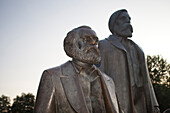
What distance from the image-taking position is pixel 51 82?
9.86 feet

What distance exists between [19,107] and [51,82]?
60.3m

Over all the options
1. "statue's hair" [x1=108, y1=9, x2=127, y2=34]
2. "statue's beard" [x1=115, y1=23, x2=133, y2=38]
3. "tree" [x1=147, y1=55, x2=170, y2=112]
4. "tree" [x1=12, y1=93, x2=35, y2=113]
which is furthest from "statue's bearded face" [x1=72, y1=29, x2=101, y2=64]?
"tree" [x1=12, y1=93, x2=35, y2=113]

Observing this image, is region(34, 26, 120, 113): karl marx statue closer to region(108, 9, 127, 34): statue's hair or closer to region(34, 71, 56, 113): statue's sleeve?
region(34, 71, 56, 113): statue's sleeve

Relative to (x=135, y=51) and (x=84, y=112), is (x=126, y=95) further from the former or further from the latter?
(x=84, y=112)

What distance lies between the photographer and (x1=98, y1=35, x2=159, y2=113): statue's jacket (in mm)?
6070

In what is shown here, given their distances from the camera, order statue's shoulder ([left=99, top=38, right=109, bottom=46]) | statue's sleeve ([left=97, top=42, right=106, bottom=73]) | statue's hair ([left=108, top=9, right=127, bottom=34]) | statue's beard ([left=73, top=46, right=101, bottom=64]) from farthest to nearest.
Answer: statue's hair ([left=108, top=9, right=127, bottom=34]) < statue's shoulder ([left=99, top=38, right=109, bottom=46]) < statue's sleeve ([left=97, top=42, right=106, bottom=73]) < statue's beard ([left=73, top=46, right=101, bottom=64])

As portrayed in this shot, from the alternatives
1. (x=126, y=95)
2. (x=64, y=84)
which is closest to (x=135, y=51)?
(x=126, y=95)

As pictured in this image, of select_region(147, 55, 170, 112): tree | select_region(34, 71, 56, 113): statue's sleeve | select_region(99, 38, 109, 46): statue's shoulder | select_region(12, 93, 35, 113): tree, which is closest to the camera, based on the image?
select_region(34, 71, 56, 113): statue's sleeve

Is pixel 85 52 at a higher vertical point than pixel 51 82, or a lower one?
higher

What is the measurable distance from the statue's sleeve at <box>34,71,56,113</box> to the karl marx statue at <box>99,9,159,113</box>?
10.7 ft

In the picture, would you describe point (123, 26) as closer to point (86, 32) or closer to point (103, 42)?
point (103, 42)

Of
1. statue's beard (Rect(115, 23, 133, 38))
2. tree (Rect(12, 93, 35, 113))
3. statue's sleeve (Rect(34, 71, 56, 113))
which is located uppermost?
statue's beard (Rect(115, 23, 133, 38))

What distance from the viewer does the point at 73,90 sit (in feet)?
9.88

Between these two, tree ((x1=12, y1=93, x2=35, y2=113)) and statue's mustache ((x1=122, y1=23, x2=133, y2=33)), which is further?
tree ((x1=12, y1=93, x2=35, y2=113))
